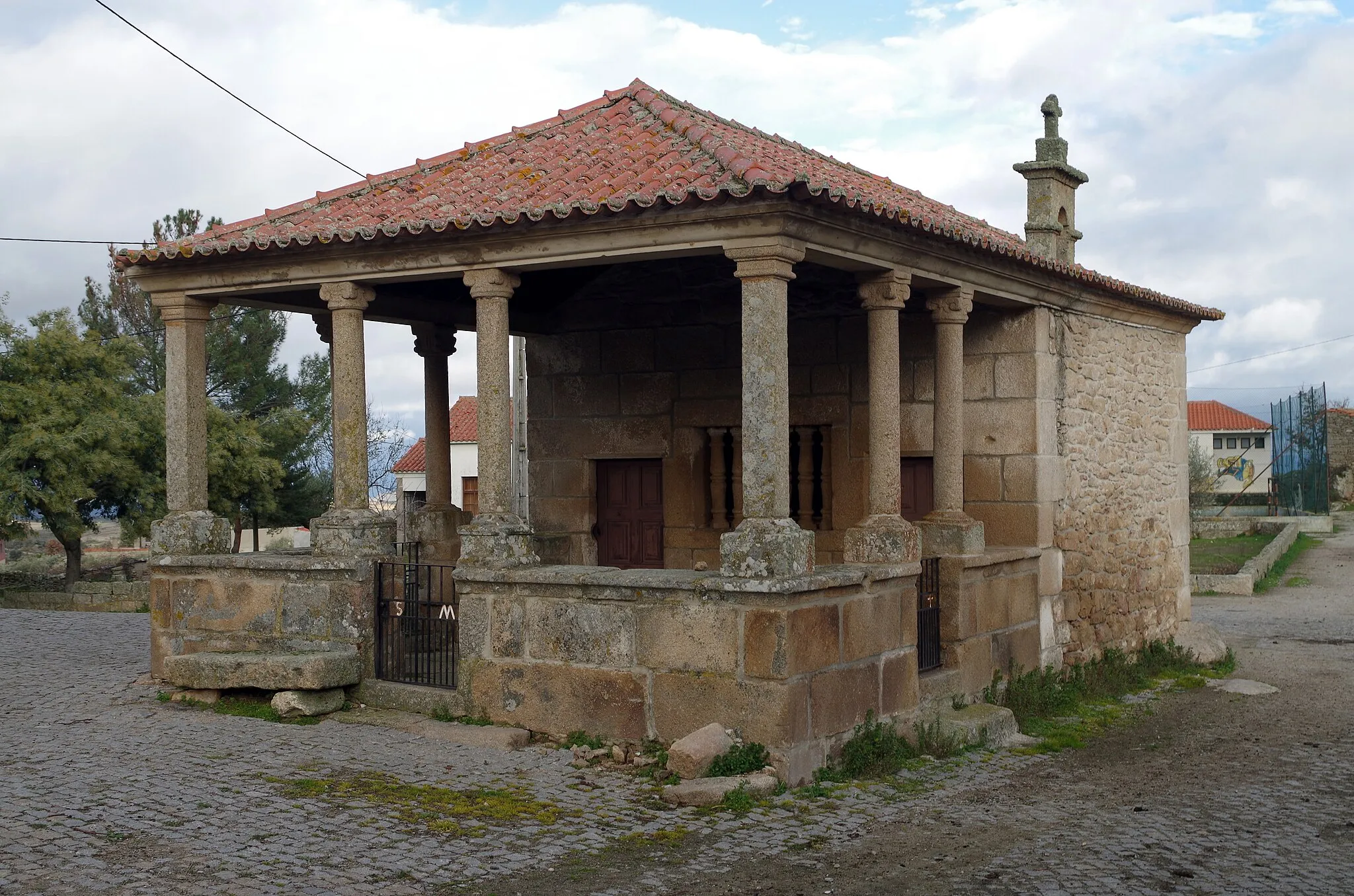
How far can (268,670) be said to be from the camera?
865 cm

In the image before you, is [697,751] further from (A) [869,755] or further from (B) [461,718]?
(B) [461,718]

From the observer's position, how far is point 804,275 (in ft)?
35.8

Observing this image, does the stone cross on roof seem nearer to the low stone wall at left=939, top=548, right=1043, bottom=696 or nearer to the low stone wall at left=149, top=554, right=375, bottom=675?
the low stone wall at left=939, top=548, right=1043, bottom=696

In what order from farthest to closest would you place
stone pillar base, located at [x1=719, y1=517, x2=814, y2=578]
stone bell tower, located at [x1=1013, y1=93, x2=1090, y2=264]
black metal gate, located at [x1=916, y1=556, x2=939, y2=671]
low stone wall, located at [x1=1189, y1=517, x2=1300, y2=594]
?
low stone wall, located at [x1=1189, y1=517, x2=1300, y2=594] → stone bell tower, located at [x1=1013, y1=93, x2=1090, y2=264] → black metal gate, located at [x1=916, y1=556, x2=939, y2=671] → stone pillar base, located at [x1=719, y1=517, x2=814, y2=578]

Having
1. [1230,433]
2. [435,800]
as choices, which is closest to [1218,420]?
Answer: [1230,433]

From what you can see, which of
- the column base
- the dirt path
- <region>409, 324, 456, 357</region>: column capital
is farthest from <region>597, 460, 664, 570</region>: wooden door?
the dirt path

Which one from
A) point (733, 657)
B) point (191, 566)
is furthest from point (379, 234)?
point (733, 657)

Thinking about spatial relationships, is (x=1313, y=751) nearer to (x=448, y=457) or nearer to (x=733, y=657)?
(x=733, y=657)

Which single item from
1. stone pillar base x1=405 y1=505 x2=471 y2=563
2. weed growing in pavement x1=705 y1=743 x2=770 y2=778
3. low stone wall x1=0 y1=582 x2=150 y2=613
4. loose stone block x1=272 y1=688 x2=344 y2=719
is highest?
stone pillar base x1=405 y1=505 x2=471 y2=563

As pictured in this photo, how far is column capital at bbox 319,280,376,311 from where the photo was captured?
29.5 ft

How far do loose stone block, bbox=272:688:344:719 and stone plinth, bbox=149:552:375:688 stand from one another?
0.33 meters

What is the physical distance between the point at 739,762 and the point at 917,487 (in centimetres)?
445

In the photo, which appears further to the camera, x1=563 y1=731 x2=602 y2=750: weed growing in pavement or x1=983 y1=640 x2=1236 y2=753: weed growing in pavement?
x1=983 y1=640 x2=1236 y2=753: weed growing in pavement

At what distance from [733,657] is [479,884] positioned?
7.45 feet
